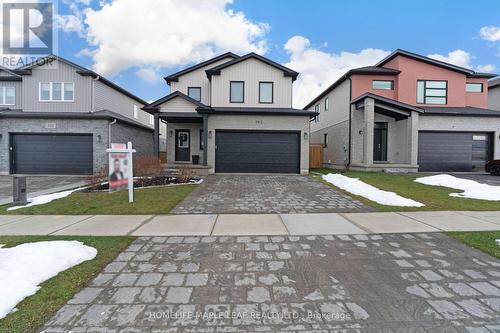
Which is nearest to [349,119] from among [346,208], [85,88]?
[346,208]

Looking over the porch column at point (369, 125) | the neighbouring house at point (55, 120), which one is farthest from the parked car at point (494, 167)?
the neighbouring house at point (55, 120)

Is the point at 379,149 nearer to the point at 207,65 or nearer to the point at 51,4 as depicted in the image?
the point at 207,65

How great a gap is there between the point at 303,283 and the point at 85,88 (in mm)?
18786

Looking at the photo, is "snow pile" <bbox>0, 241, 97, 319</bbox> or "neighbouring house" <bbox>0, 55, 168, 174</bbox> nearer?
"snow pile" <bbox>0, 241, 97, 319</bbox>

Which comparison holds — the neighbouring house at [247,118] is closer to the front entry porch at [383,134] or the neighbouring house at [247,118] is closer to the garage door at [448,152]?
the front entry porch at [383,134]

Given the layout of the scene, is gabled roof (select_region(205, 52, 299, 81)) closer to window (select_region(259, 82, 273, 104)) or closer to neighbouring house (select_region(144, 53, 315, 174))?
neighbouring house (select_region(144, 53, 315, 174))

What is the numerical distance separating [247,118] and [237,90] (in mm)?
2347

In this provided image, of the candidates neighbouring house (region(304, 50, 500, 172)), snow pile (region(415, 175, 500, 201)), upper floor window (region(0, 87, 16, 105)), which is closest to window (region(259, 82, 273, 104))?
neighbouring house (region(304, 50, 500, 172))

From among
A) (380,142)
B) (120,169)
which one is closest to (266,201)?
(120,169)

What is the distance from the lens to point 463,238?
457 cm

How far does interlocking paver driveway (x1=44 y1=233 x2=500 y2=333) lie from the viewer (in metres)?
2.42

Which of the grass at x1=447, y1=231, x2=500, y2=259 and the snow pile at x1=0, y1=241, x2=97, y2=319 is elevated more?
the grass at x1=447, y1=231, x2=500, y2=259

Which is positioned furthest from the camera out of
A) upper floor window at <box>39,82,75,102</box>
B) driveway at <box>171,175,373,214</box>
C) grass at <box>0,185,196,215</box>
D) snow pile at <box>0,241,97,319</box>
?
upper floor window at <box>39,82,75,102</box>

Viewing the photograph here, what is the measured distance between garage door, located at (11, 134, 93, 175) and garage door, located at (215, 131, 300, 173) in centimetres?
814
